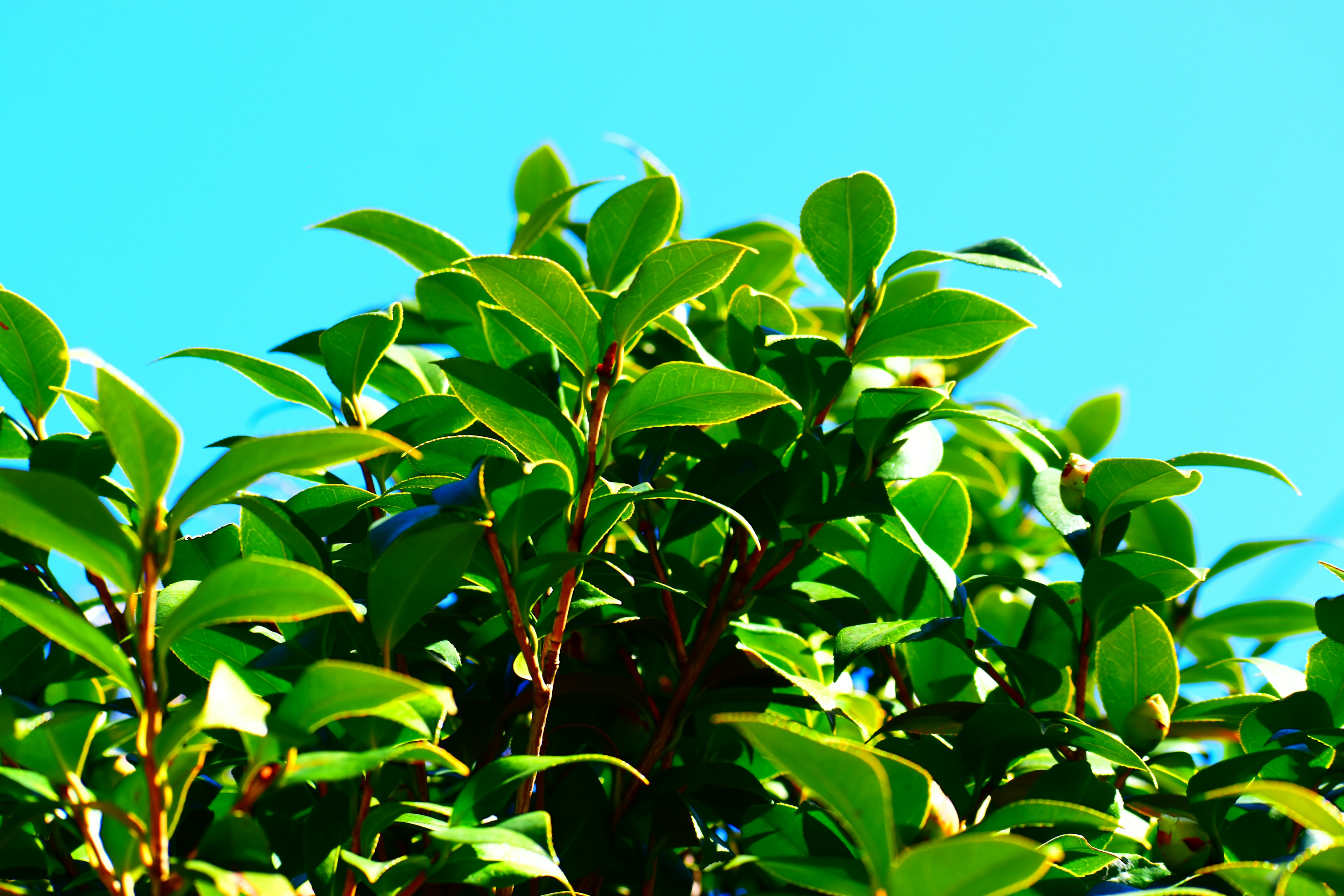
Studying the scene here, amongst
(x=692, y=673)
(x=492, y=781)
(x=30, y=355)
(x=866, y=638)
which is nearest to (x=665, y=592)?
(x=692, y=673)

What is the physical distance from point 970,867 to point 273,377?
0.66m

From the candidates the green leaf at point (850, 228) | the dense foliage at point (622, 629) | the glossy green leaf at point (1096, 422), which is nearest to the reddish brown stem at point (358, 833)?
the dense foliage at point (622, 629)

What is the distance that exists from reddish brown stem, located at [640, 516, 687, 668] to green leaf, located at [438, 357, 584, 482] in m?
0.18

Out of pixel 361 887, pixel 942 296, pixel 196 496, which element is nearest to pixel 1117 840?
pixel 942 296

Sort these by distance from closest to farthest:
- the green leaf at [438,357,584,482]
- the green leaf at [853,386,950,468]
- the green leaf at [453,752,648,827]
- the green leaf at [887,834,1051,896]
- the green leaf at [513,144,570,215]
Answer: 1. the green leaf at [887,834,1051,896]
2. the green leaf at [453,752,648,827]
3. the green leaf at [438,357,584,482]
4. the green leaf at [853,386,950,468]
5. the green leaf at [513,144,570,215]

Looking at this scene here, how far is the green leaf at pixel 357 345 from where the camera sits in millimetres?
815

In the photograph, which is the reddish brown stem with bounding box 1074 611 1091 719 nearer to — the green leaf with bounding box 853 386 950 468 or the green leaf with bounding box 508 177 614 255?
the green leaf with bounding box 853 386 950 468

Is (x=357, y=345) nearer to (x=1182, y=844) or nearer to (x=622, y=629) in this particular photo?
(x=622, y=629)

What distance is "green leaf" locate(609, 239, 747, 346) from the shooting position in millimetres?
622

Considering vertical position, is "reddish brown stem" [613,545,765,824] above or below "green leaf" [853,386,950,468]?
below

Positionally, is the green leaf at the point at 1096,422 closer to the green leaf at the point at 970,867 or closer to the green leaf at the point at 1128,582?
the green leaf at the point at 1128,582

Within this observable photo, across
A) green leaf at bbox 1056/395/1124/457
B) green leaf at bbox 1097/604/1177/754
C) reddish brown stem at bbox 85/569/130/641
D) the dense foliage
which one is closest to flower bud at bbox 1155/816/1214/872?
the dense foliage

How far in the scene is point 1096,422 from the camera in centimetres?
133

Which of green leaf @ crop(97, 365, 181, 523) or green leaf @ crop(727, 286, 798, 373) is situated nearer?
green leaf @ crop(97, 365, 181, 523)
